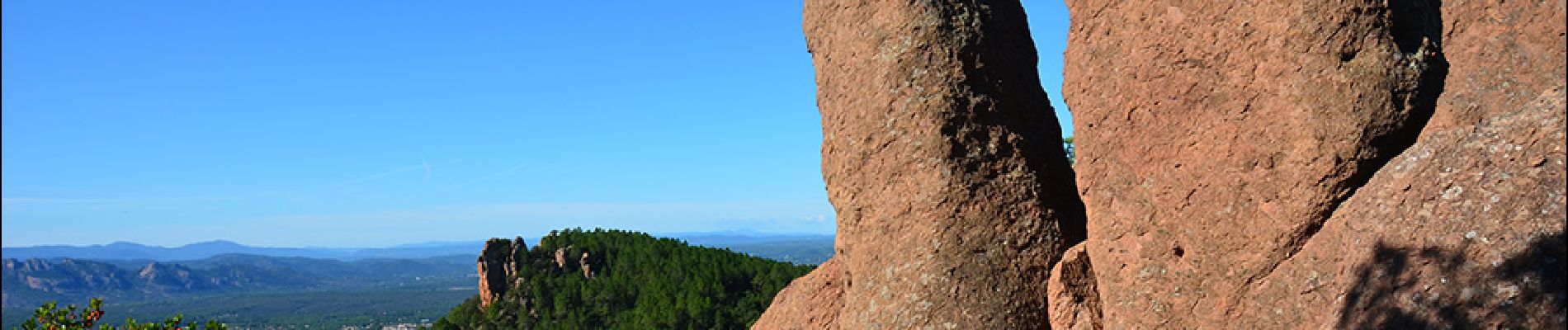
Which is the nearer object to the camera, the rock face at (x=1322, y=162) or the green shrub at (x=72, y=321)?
the rock face at (x=1322, y=162)

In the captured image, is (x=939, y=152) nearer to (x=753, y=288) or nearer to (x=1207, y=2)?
(x=1207, y=2)

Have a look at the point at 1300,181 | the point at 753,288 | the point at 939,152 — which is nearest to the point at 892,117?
the point at 939,152

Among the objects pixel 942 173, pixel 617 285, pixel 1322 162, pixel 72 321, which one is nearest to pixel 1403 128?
pixel 1322 162

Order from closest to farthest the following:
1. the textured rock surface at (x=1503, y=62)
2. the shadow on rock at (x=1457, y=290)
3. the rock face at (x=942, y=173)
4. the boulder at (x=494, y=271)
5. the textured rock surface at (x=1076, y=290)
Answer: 1. the shadow on rock at (x=1457, y=290)
2. the textured rock surface at (x=1503, y=62)
3. the textured rock surface at (x=1076, y=290)
4. the rock face at (x=942, y=173)
5. the boulder at (x=494, y=271)

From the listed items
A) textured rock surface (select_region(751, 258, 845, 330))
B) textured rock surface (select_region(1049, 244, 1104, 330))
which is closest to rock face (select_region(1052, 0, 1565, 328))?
textured rock surface (select_region(1049, 244, 1104, 330))

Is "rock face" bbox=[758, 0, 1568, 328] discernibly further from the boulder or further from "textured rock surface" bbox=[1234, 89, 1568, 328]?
the boulder

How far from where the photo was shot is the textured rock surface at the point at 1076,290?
10.4 metres

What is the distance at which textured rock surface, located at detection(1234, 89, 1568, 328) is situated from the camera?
697cm

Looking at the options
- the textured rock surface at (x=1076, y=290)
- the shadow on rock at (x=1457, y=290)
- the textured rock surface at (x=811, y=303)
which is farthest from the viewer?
the textured rock surface at (x=811, y=303)

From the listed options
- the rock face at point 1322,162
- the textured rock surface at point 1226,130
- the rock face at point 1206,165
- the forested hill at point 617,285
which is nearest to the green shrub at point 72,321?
the rock face at point 1206,165

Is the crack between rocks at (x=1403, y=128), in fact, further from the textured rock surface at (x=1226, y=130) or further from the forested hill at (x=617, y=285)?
the forested hill at (x=617, y=285)

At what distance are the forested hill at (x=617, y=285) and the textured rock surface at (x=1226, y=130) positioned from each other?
40787 millimetres

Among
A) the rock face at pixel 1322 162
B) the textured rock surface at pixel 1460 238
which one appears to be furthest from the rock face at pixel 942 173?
the textured rock surface at pixel 1460 238

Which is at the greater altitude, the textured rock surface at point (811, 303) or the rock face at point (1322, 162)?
the rock face at point (1322, 162)
